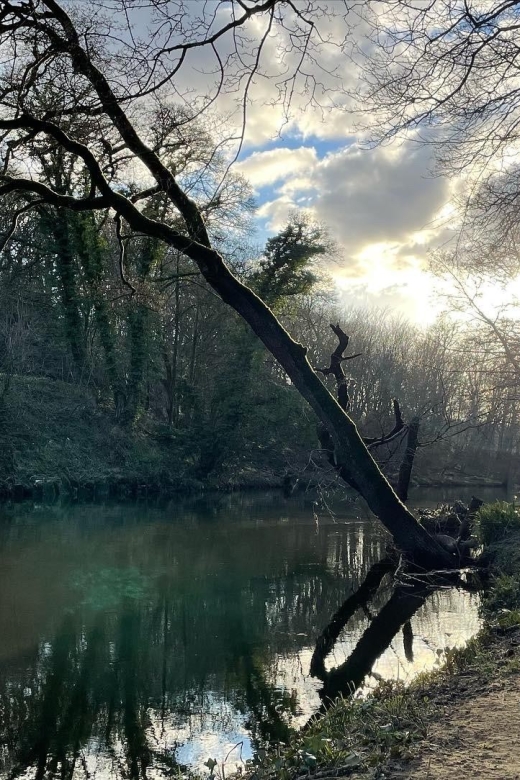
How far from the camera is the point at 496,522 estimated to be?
12.1 meters

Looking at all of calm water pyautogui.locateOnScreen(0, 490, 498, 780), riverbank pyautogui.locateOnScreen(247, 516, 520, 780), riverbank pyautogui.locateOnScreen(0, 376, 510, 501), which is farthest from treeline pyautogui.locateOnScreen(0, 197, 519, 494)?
riverbank pyautogui.locateOnScreen(247, 516, 520, 780)

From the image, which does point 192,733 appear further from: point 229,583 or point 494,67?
point 494,67

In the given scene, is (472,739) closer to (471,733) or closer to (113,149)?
(471,733)

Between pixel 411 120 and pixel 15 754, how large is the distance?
628 cm

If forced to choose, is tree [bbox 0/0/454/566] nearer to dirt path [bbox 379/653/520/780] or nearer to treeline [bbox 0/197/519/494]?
dirt path [bbox 379/653/520/780]

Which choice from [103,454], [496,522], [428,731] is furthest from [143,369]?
[428,731]

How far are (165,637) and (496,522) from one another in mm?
6549

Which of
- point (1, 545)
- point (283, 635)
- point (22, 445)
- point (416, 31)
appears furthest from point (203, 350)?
point (416, 31)

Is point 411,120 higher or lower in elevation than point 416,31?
lower

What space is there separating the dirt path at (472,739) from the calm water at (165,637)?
165 centimetres

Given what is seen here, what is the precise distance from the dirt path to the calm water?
1655mm

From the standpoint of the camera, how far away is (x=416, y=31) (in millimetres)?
6105

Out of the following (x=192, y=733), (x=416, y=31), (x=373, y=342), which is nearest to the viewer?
(x=192, y=733)

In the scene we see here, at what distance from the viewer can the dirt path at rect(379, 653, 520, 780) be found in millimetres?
3271
